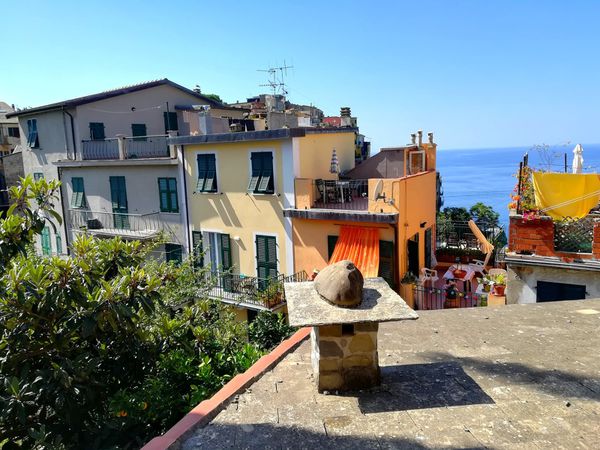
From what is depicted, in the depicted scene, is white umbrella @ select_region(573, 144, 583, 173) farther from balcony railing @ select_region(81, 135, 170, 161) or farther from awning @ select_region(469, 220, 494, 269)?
balcony railing @ select_region(81, 135, 170, 161)

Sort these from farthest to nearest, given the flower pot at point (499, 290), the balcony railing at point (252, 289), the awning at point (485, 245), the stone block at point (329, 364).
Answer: the awning at point (485, 245) < the balcony railing at point (252, 289) < the flower pot at point (499, 290) < the stone block at point (329, 364)

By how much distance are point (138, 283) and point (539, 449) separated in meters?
4.60

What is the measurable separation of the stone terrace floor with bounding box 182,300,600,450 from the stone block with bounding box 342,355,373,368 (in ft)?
1.13

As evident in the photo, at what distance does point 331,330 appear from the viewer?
16.9ft

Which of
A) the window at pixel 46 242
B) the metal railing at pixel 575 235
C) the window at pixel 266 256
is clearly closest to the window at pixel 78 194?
the window at pixel 46 242

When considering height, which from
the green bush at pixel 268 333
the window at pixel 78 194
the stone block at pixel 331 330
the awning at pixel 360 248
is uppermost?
the window at pixel 78 194

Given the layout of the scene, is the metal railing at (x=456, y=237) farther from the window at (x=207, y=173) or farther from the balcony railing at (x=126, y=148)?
the balcony railing at (x=126, y=148)

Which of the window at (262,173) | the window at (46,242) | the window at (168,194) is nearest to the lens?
the window at (262,173)

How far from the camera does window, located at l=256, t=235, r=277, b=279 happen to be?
1664cm

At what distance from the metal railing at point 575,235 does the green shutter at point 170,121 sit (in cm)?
1933

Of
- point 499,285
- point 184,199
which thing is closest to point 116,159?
point 184,199

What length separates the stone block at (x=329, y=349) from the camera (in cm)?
518

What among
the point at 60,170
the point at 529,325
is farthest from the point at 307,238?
the point at 60,170

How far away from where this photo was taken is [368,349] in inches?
208
